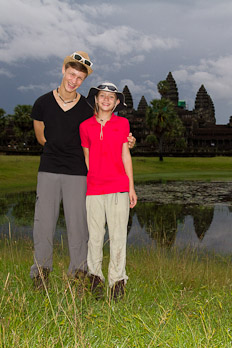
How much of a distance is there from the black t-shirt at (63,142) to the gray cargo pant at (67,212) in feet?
0.29

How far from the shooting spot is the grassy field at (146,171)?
24.3m

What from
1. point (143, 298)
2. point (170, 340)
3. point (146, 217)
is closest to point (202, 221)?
point (146, 217)

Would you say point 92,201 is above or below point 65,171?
below

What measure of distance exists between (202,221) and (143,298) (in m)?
9.46

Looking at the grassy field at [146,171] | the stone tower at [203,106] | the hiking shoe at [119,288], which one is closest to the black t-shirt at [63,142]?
the hiking shoe at [119,288]

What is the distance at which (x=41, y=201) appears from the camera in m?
4.08

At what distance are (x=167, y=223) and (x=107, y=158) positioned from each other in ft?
29.6

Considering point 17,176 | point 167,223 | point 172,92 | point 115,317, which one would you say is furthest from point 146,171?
point 172,92

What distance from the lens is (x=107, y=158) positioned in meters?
3.88

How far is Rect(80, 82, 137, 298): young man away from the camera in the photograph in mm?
3834

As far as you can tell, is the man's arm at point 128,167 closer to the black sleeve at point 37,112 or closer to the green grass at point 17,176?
the black sleeve at point 37,112

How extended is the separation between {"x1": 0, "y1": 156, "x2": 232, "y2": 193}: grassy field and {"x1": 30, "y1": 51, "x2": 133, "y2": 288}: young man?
57.4 ft

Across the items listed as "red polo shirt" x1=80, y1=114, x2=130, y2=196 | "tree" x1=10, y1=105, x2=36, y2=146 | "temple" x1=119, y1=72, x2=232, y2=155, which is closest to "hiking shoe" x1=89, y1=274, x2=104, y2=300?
"red polo shirt" x1=80, y1=114, x2=130, y2=196

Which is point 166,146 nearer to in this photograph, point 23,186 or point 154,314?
point 23,186
